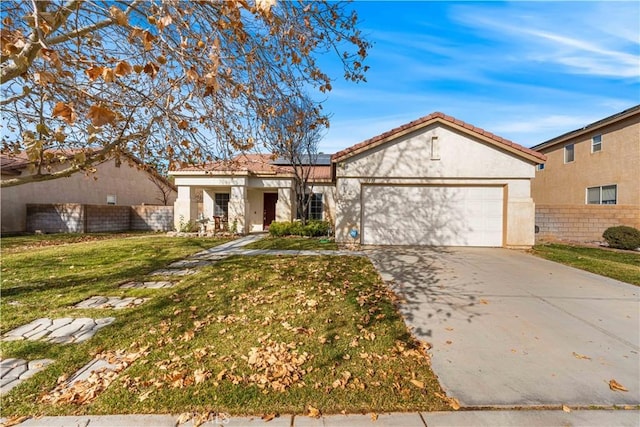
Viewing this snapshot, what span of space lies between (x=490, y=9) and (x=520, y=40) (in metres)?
2.51

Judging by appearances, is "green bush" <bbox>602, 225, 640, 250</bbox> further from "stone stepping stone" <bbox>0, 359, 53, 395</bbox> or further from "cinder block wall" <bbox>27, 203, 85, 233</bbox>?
"cinder block wall" <bbox>27, 203, 85, 233</bbox>

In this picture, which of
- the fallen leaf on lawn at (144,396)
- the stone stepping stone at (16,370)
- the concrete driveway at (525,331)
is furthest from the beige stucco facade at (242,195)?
the fallen leaf on lawn at (144,396)

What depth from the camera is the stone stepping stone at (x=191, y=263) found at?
25.4 ft

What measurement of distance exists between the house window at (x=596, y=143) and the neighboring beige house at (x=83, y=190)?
2257cm

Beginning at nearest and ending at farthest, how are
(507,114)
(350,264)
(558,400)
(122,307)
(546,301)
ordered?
1. (558,400)
2. (122,307)
3. (546,301)
4. (350,264)
5. (507,114)

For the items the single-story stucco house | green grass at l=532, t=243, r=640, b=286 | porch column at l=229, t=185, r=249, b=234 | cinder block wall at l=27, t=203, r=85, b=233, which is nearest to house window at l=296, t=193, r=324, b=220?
porch column at l=229, t=185, r=249, b=234

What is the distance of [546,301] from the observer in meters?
5.11

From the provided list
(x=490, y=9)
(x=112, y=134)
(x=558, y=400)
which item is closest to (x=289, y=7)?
(x=112, y=134)

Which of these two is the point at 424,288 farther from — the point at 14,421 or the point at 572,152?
Answer: the point at 572,152

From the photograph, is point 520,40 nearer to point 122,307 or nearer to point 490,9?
point 490,9

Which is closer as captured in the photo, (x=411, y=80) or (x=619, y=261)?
(x=619, y=261)

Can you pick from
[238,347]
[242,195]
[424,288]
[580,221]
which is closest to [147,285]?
[238,347]

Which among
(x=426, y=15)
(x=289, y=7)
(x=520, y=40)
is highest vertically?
(x=520, y=40)

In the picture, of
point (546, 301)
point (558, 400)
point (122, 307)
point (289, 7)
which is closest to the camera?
point (558, 400)
